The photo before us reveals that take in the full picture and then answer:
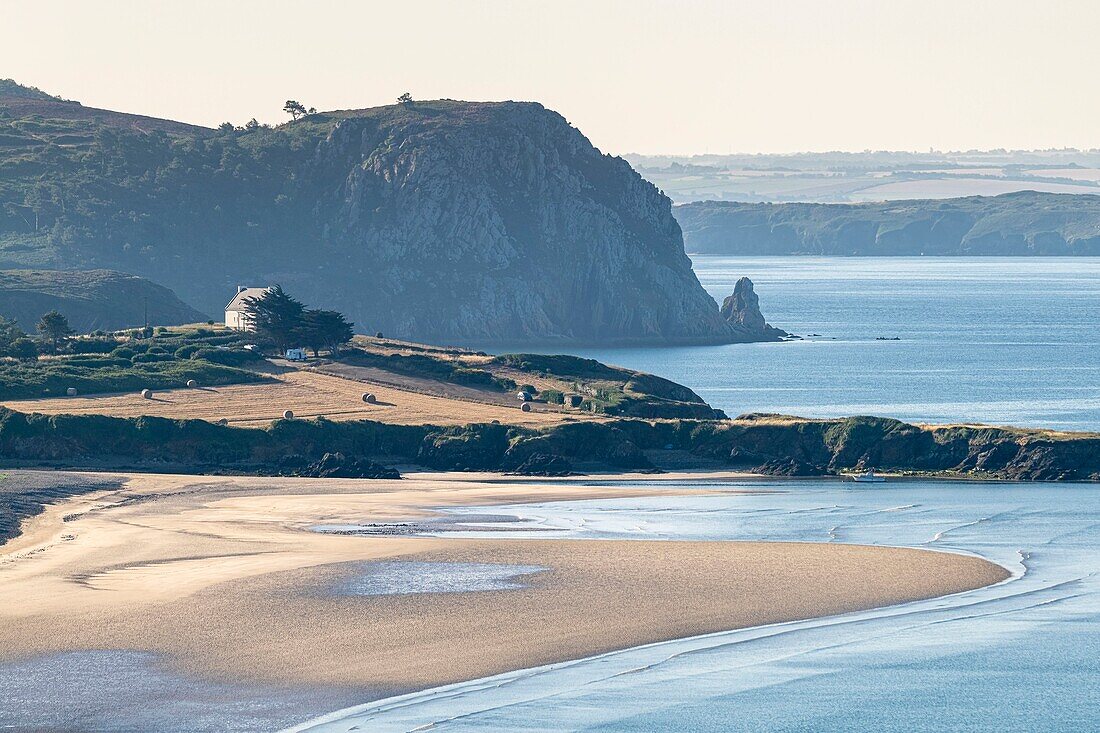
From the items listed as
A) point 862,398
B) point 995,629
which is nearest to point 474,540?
point 995,629

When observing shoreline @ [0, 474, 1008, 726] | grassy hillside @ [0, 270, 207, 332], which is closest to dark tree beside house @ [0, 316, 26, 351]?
shoreline @ [0, 474, 1008, 726]

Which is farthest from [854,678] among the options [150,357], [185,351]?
[185,351]

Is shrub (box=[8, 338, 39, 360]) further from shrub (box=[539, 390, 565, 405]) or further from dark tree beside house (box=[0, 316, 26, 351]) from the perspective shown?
shrub (box=[539, 390, 565, 405])

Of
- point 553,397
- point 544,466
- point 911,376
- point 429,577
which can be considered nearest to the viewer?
point 429,577

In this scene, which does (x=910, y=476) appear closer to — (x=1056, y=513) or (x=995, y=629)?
(x=1056, y=513)

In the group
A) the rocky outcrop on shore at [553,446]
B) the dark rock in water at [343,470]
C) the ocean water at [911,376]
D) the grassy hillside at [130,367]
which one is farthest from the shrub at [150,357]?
the ocean water at [911,376]

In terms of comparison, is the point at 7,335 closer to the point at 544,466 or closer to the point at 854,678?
the point at 544,466
